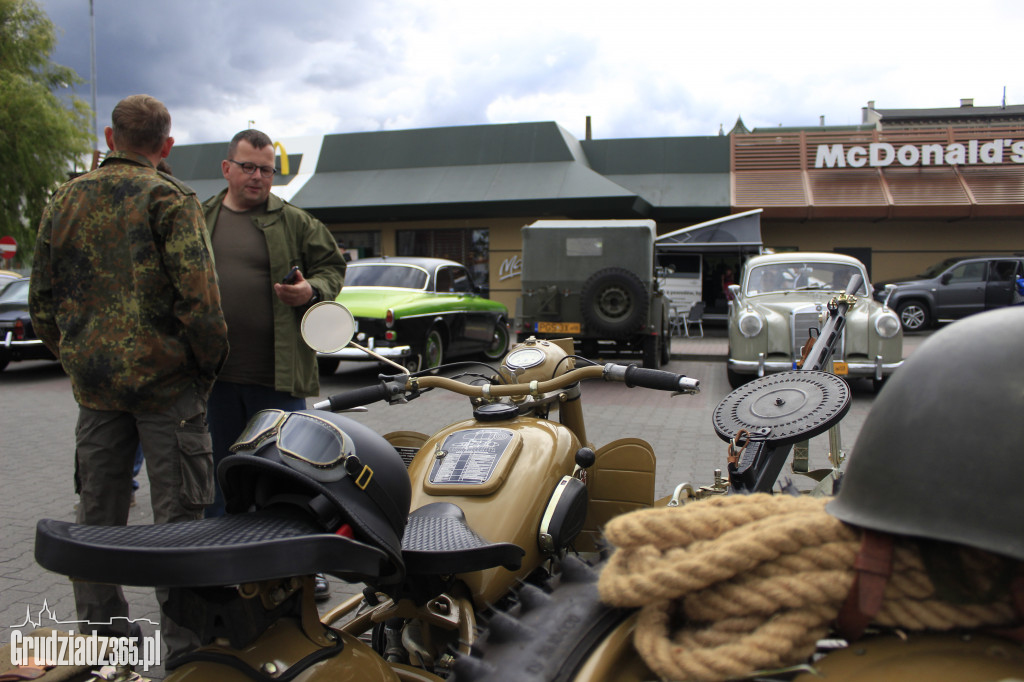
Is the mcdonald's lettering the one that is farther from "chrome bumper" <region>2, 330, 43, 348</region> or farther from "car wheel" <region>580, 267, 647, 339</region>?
"chrome bumper" <region>2, 330, 43, 348</region>

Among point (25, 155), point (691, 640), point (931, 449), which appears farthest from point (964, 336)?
point (25, 155)

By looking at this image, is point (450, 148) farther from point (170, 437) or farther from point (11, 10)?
point (170, 437)

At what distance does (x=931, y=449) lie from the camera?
912 mm

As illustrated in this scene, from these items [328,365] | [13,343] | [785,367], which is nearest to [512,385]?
[785,367]

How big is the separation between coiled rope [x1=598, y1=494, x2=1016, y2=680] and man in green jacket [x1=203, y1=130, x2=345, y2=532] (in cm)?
229

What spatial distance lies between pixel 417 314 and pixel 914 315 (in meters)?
13.1

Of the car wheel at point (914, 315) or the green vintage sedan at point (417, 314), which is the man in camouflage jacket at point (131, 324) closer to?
the green vintage sedan at point (417, 314)

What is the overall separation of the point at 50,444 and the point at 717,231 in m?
15.7

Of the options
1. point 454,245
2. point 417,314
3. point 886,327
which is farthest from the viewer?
point 454,245

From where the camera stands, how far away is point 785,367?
337 inches

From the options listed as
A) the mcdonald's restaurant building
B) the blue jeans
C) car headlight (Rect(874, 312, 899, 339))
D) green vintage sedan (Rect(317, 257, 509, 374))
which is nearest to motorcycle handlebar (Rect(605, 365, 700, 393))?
the blue jeans

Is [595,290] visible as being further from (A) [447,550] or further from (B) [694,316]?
(A) [447,550]

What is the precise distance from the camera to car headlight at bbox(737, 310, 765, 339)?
876cm

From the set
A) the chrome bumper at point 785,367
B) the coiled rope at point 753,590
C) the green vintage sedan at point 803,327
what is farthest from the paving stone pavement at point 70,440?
the coiled rope at point 753,590
